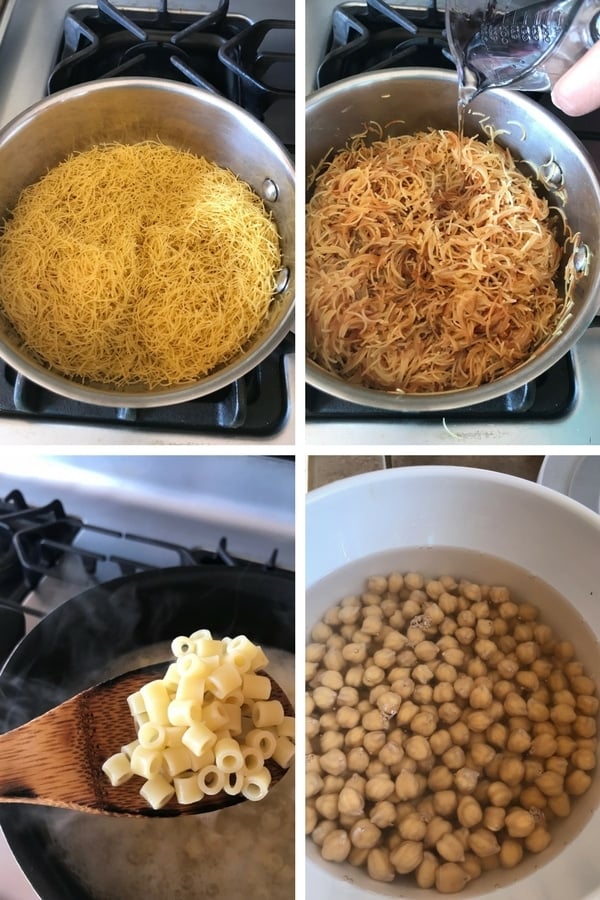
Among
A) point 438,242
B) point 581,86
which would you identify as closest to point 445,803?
point 438,242

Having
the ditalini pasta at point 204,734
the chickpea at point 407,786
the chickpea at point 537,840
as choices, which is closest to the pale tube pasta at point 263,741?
the ditalini pasta at point 204,734

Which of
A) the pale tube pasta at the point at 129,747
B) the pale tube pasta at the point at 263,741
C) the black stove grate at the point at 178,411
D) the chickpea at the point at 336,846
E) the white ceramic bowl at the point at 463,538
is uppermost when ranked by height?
the black stove grate at the point at 178,411

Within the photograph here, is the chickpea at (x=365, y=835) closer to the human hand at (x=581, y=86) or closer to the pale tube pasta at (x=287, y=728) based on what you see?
the pale tube pasta at (x=287, y=728)

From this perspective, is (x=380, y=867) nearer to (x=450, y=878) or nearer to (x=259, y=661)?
(x=450, y=878)

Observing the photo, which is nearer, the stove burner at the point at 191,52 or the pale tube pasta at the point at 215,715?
the pale tube pasta at the point at 215,715

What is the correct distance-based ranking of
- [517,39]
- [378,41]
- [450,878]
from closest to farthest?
[450,878], [517,39], [378,41]

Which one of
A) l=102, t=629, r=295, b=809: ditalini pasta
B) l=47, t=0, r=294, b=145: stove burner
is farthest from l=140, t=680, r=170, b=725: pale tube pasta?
l=47, t=0, r=294, b=145: stove burner
